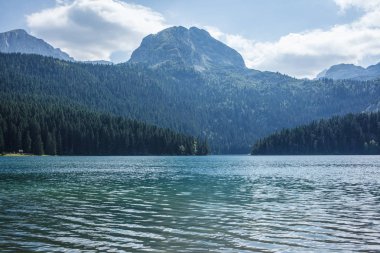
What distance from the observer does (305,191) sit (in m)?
53.9

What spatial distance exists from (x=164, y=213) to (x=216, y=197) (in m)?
13.4

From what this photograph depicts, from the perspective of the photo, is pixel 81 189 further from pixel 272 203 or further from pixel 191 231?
pixel 191 231

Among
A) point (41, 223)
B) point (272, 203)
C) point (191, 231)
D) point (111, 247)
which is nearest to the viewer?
point (111, 247)

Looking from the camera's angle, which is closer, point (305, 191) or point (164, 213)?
point (164, 213)

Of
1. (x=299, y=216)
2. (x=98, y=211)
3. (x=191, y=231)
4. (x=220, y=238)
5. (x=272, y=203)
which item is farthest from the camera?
(x=272, y=203)

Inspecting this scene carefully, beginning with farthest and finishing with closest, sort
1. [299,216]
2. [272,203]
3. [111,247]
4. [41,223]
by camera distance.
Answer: [272,203]
[299,216]
[41,223]
[111,247]

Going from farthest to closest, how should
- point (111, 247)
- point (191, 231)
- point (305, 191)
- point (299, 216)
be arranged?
point (305, 191) < point (299, 216) < point (191, 231) < point (111, 247)

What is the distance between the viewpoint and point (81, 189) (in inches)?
2200

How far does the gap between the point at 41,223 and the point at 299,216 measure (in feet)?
67.5

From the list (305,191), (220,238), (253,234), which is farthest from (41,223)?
(305,191)

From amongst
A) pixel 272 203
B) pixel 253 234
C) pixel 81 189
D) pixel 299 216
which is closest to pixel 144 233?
pixel 253 234

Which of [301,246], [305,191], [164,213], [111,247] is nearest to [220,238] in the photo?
[301,246]

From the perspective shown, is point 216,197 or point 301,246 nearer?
point 301,246

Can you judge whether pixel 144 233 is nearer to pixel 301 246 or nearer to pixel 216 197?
pixel 301 246
